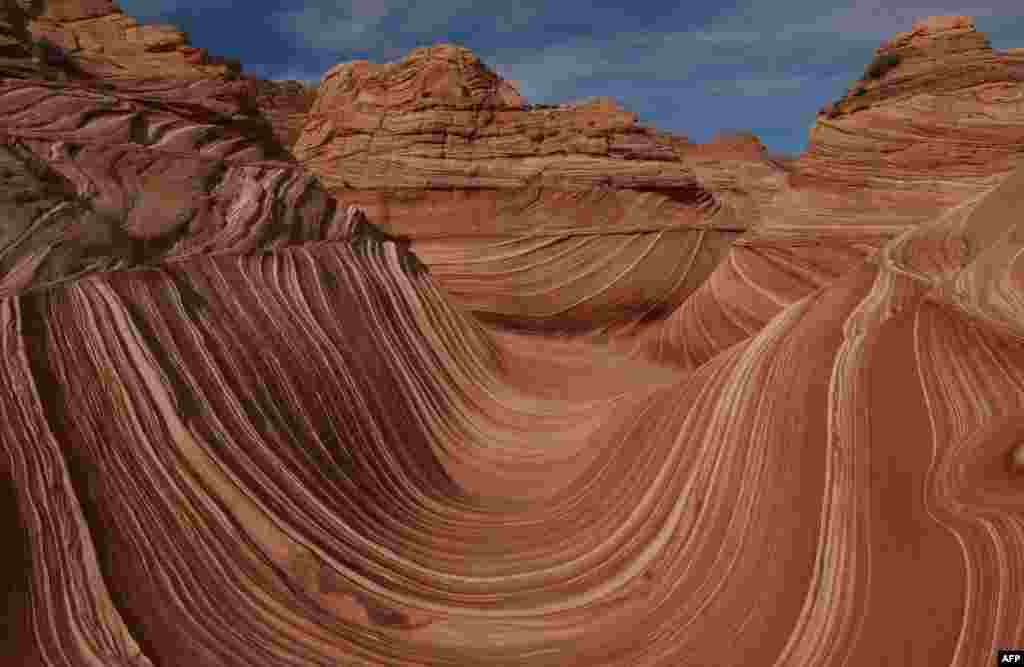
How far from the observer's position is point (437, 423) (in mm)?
2707

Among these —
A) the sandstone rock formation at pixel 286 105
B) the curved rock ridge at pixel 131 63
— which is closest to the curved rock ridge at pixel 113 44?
the curved rock ridge at pixel 131 63

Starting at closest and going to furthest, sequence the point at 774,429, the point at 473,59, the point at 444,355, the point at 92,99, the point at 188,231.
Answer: the point at 774,429 → the point at 188,231 → the point at 92,99 → the point at 444,355 → the point at 473,59

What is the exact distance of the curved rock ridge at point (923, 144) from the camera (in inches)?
136

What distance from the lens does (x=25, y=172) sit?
2.05 m

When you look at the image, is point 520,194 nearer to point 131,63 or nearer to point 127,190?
point 131,63

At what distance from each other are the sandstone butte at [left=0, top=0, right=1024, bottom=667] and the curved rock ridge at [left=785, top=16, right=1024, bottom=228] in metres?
0.02

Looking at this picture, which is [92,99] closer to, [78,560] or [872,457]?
[78,560]

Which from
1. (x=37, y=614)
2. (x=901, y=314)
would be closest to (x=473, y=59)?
(x=901, y=314)

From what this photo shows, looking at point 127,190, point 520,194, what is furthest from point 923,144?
point 127,190

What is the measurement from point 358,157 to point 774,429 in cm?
433

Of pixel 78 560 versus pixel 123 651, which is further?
pixel 78 560

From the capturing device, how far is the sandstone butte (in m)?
1.39

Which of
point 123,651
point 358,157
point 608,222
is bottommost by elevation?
point 123,651

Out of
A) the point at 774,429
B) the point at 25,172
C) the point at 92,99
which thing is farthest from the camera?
the point at 92,99
